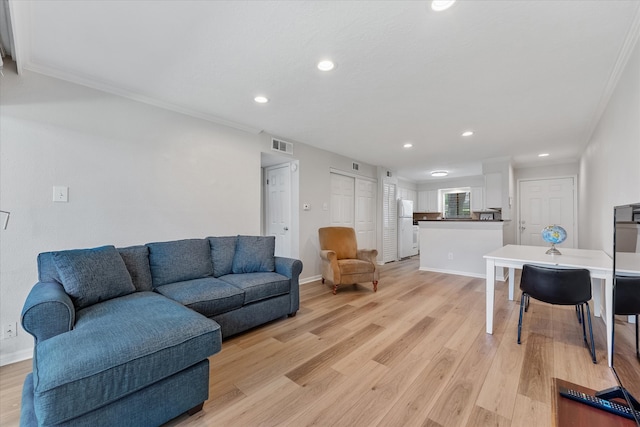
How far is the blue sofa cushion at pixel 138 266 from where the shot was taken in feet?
7.34

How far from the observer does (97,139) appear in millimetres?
2395

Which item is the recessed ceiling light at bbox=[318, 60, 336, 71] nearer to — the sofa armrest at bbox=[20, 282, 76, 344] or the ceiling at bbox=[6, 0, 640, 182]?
the ceiling at bbox=[6, 0, 640, 182]

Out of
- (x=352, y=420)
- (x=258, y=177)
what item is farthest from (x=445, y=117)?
(x=352, y=420)

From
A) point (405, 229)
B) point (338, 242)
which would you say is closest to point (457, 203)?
point (405, 229)

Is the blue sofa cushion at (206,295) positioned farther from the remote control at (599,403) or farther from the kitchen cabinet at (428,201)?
the kitchen cabinet at (428,201)

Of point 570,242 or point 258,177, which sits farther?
point 570,242

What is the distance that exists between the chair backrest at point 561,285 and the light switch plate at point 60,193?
3.98m

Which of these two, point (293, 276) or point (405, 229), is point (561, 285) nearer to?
point (293, 276)

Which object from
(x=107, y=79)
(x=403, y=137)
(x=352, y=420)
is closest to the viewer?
(x=352, y=420)

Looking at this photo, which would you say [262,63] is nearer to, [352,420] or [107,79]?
[107,79]

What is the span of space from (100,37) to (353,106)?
2126mm

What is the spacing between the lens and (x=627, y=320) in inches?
33.4

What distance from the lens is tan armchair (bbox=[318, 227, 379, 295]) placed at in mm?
3664

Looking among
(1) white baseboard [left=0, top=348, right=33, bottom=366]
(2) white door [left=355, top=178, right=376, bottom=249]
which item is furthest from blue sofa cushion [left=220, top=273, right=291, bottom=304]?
(2) white door [left=355, top=178, right=376, bottom=249]
